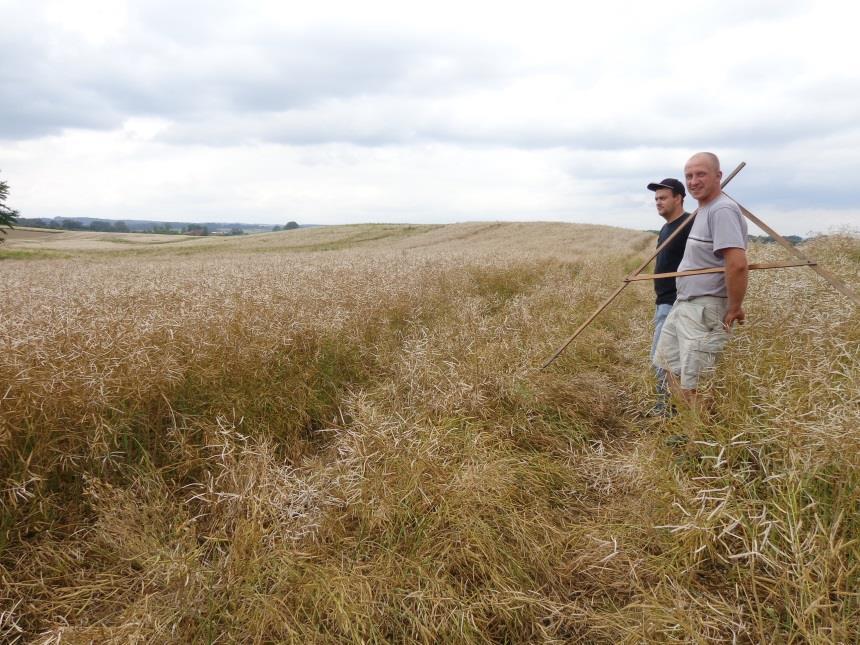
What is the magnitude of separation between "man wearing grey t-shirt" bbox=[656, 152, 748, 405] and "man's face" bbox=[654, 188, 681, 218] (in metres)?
0.99

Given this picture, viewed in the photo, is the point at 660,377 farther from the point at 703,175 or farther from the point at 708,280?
the point at 703,175

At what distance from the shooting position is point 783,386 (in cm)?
282

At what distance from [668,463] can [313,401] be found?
275 centimetres

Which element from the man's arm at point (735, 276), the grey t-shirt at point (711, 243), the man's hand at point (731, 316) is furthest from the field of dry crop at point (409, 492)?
the grey t-shirt at point (711, 243)

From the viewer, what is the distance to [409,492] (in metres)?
2.59

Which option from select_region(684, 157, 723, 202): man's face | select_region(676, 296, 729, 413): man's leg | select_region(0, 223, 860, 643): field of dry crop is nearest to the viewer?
select_region(0, 223, 860, 643): field of dry crop

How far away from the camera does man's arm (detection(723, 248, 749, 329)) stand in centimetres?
299

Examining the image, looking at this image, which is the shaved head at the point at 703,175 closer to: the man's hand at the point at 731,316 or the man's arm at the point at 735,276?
the man's arm at the point at 735,276

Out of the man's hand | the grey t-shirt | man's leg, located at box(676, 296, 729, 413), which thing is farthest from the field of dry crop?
the grey t-shirt

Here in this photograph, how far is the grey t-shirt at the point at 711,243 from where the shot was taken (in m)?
3.05

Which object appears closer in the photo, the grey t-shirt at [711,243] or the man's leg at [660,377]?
the grey t-shirt at [711,243]

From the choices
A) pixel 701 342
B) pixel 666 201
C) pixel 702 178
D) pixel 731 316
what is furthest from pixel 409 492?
pixel 666 201

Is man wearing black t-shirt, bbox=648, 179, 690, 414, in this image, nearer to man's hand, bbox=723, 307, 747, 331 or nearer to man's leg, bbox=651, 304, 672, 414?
man's leg, bbox=651, 304, 672, 414

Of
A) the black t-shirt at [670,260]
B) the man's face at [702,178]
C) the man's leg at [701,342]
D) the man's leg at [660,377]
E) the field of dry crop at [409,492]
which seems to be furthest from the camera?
the black t-shirt at [670,260]
